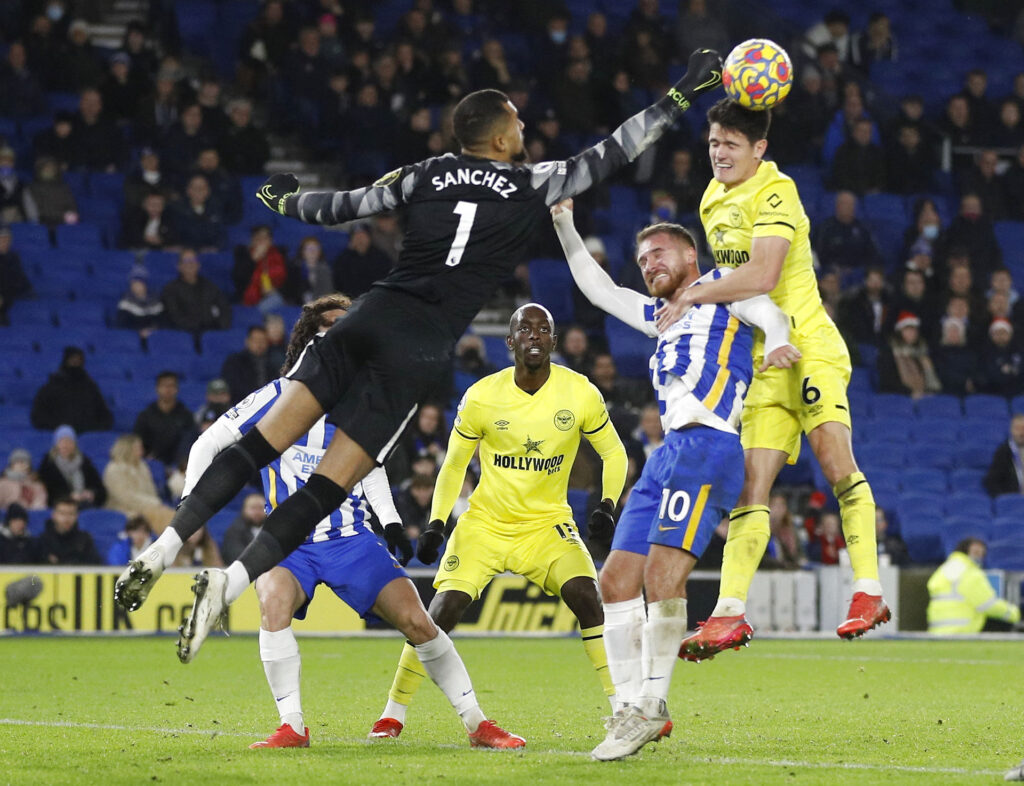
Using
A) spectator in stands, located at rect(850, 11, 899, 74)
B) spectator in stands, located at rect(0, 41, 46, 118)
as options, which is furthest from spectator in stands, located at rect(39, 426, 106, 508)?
spectator in stands, located at rect(850, 11, 899, 74)

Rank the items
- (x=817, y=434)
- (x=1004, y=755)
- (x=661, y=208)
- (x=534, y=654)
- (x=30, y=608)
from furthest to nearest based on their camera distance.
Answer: (x=661, y=208), (x=30, y=608), (x=534, y=654), (x=817, y=434), (x=1004, y=755)

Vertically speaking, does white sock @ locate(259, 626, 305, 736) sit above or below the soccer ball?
below

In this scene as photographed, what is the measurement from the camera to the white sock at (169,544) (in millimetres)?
6090

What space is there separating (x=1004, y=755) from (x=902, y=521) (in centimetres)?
1189

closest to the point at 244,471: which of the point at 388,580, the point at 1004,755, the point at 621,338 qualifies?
the point at 388,580

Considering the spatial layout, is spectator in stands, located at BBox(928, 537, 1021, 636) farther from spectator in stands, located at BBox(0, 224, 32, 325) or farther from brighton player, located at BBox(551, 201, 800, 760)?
spectator in stands, located at BBox(0, 224, 32, 325)

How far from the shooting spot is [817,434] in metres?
7.32

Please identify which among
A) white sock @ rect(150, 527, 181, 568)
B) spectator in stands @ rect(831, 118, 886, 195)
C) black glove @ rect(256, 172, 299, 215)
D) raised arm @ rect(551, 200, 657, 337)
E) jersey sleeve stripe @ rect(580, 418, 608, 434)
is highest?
spectator in stands @ rect(831, 118, 886, 195)

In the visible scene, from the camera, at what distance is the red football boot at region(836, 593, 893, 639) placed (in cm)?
681

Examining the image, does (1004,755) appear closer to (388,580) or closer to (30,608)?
(388,580)

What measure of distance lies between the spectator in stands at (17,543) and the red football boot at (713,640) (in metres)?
10.1

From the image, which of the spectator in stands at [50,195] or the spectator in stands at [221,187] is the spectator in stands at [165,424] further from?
the spectator in stands at [50,195]

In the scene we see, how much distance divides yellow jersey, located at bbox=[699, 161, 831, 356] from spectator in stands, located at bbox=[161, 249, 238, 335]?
1118 centimetres

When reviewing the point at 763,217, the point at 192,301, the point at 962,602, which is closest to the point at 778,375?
the point at 763,217
